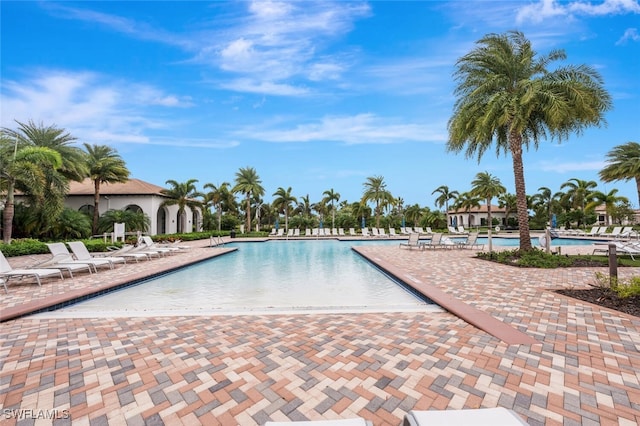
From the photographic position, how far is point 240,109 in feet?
77.2

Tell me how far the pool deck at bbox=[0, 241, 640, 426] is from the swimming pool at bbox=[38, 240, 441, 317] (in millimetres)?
520

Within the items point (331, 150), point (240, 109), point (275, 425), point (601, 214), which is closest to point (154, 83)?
point (240, 109)

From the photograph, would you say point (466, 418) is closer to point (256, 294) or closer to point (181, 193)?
point (256, 294)

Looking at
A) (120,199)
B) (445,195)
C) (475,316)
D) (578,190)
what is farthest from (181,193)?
(578,190)

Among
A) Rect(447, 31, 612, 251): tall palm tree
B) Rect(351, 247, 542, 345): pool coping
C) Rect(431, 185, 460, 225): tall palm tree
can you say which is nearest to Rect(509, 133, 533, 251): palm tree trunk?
Rect(447, 31, 612, 251): tall palm tree

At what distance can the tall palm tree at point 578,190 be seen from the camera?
39750 millimetres

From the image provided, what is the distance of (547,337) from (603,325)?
106 centimetres

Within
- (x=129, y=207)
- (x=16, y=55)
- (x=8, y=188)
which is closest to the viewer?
(x=16, y=55)

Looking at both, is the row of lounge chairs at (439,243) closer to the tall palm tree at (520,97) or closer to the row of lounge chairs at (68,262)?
the tall palm tree at (520,97)

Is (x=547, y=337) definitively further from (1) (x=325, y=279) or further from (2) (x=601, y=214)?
(2) (x=601, y=214)

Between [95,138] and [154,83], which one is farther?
[95,138]

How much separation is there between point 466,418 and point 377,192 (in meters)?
36.2

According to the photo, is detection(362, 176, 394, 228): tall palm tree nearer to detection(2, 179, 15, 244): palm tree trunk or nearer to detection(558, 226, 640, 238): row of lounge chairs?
detection(558, 226, 640, 238): row of lounge chairs

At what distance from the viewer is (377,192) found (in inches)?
1458
